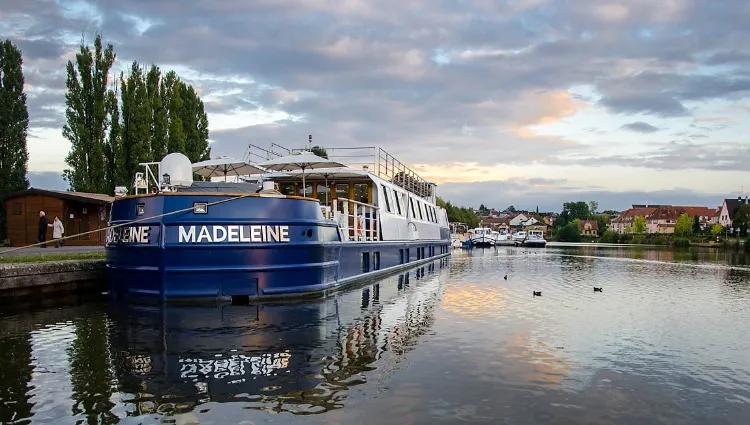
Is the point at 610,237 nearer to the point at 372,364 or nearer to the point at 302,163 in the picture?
the point at 302,163

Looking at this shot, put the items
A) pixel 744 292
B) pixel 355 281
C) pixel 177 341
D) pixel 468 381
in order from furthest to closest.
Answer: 1. pixel 744 292
2. pixel 355 281
3. pixel 177 341
4. pixel 468 381

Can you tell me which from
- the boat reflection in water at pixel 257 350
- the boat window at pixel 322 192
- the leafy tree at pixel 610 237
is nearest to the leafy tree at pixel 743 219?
the leafy tree at pixel 610 237

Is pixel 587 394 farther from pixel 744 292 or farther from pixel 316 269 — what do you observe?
pixel 744 292

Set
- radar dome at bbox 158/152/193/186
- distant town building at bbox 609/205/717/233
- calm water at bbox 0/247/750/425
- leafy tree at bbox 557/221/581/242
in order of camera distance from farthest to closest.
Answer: distant town building at bbox 609/205/717/233, leafy tree at bbox 557/221/581/242, radar dome at bbox 158/152/193/186, calm water at bbox 0/247/750/425

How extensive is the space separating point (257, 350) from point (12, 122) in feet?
133

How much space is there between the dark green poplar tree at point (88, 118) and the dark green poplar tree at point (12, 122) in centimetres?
537

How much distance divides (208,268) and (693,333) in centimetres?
1121

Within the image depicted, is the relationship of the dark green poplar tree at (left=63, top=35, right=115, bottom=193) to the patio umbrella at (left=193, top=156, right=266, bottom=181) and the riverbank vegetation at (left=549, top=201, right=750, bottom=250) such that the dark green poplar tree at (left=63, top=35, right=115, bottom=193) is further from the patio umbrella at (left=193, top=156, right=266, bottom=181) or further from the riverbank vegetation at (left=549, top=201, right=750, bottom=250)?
the riverbank vegetation at (left=549, top=201, right=750, bottom=250)

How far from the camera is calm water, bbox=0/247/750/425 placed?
723 centimetres

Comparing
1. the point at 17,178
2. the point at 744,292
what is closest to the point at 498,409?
the point at 744,292

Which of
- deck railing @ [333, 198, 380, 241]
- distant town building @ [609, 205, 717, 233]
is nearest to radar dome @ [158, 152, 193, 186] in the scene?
deck railing @ [333, 198, 380, 241]

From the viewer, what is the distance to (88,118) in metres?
38.7

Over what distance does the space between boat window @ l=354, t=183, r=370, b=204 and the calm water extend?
821 centimetres

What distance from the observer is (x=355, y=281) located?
68.1 feet
